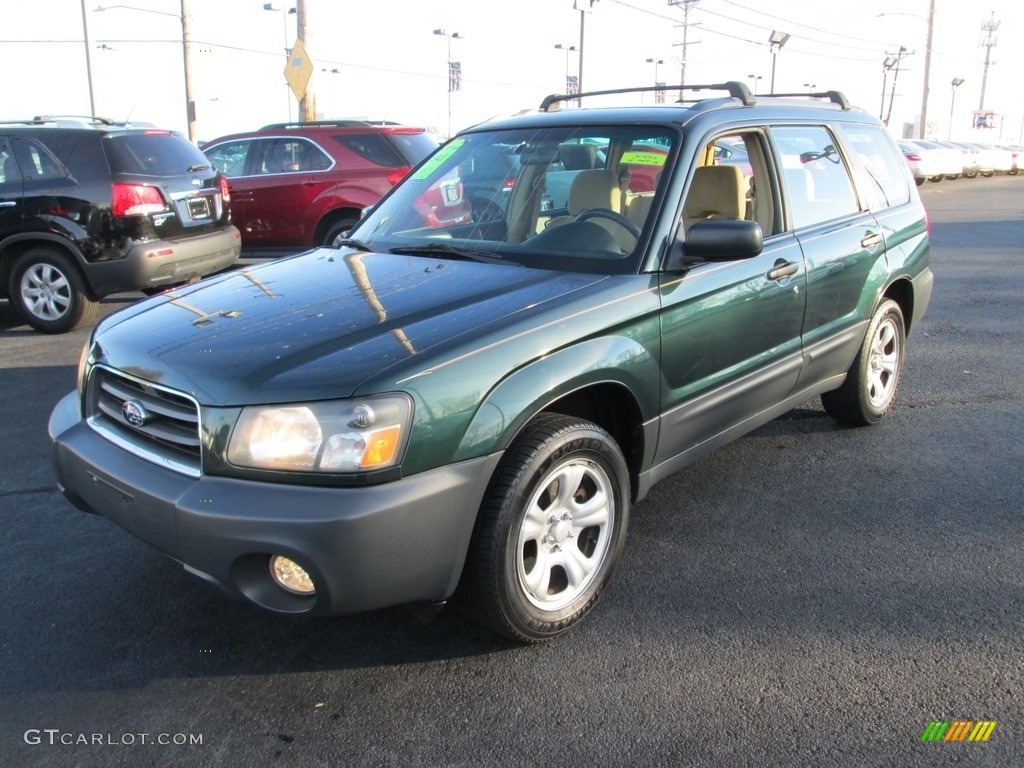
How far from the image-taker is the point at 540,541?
2971 millimetres

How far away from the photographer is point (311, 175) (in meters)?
10.3

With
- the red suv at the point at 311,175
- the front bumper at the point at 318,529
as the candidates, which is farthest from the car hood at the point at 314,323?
the red suv at the point at 311,175

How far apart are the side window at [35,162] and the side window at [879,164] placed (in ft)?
20.4

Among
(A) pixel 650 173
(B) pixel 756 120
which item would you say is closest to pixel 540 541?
(A) pixel 650 173

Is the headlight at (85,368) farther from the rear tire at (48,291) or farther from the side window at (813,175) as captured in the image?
the rear tire at (48,291)

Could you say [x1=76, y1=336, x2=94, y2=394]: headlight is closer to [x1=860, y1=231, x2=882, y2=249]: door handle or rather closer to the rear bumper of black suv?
[x1=860, y1=231, x2=882, y2=249]: door handle

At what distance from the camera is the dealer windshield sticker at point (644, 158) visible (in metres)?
3.64

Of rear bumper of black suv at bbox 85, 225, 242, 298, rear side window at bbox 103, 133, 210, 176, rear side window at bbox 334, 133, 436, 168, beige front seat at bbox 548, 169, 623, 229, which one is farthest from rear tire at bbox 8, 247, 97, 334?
beige front seat at bbox 548, 169, 623, 229

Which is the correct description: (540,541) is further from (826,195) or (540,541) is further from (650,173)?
(826,195)

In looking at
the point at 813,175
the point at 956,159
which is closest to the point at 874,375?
the point at 813,175

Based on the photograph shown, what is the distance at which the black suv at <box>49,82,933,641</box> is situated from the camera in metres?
2.48

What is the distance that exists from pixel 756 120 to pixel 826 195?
2.28ft

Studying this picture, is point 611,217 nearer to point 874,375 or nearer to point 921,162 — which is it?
point 874,375

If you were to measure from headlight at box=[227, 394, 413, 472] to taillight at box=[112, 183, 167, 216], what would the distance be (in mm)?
5738
